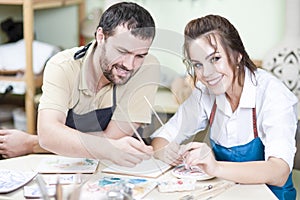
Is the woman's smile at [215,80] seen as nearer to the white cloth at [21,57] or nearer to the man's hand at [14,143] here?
the man's hand at [14,143]

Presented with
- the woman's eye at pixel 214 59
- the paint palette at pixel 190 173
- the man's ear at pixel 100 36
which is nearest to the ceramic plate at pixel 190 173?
the paint palette at pixel 190 173

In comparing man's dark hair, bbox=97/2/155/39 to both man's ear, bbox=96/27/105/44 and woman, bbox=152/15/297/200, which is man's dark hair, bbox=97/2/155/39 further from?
woman, bbox=152/15/297/200

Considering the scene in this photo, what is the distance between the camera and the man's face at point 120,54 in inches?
62.4

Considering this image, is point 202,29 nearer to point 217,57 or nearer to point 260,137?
point 217,57

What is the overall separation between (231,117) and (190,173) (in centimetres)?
27

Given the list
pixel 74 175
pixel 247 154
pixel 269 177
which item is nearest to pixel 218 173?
pixel 269 177

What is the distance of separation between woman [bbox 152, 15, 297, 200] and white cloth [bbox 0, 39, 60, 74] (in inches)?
41.8

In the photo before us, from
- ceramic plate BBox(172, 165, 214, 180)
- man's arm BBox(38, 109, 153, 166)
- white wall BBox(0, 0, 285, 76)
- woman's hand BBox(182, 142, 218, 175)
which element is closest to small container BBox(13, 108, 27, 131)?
white wall BBox(0, 0, 285, 76)

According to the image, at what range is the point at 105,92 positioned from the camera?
1796 mm

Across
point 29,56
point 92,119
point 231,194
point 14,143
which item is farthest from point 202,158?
point 29,56

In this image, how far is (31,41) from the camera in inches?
104

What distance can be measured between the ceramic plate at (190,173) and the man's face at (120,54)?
31 centimetres

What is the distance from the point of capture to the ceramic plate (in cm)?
161

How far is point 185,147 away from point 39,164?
1.42ft
